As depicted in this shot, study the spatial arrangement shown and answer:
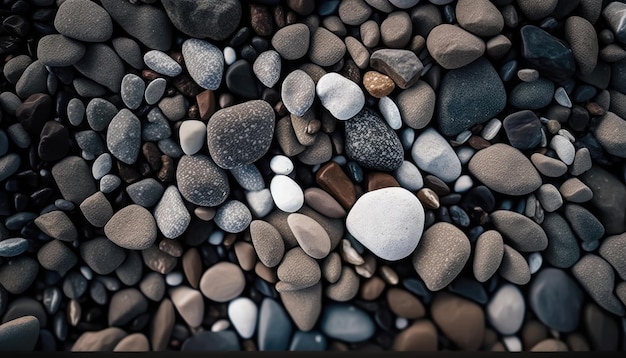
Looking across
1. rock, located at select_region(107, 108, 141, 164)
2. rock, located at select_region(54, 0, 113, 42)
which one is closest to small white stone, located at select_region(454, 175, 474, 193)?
rock, located at select_region(107, 108, 141, 164)

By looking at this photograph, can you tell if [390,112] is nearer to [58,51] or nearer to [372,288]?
[372,288]

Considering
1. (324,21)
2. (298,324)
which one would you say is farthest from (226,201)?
(324,21)

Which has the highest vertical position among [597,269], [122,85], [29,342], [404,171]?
[122,85]

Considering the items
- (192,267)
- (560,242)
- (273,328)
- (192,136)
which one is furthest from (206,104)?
(560,242)

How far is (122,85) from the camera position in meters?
0.73

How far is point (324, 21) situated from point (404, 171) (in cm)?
29

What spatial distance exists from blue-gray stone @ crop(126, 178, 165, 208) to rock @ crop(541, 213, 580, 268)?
662mm

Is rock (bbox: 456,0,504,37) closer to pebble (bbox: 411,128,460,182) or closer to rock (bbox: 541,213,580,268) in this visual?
pebble (bbox: 411,128,460,182)

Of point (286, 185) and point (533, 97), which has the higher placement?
point (533, 97)

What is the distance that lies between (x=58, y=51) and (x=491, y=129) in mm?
738

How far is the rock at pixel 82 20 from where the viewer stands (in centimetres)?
72

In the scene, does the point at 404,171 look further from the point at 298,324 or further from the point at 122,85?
the point at 122,85

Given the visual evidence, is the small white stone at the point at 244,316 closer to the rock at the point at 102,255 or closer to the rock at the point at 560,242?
the rock at the point at 102,255

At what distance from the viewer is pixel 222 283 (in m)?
0.74
